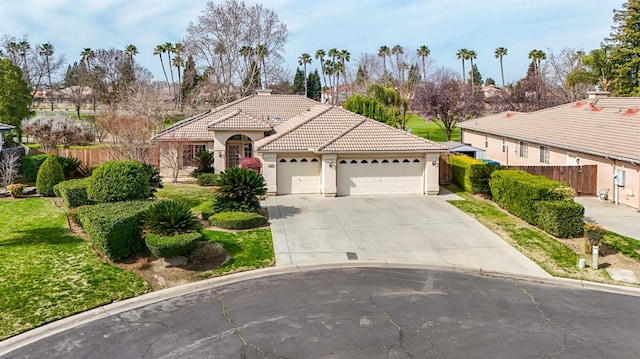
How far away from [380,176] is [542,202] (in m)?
8.18

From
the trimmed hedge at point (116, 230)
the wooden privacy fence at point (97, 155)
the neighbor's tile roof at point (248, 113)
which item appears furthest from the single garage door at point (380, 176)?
the wooden privacy fence at point (97, 155)

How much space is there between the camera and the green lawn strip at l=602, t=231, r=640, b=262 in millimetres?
15386

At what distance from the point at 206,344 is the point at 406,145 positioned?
16.6m

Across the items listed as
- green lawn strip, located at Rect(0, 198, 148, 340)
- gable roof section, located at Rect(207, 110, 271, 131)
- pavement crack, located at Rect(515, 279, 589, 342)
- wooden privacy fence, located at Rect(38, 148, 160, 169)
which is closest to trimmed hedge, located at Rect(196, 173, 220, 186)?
gable roof section, located at Rect(207, 110, 271, 131)

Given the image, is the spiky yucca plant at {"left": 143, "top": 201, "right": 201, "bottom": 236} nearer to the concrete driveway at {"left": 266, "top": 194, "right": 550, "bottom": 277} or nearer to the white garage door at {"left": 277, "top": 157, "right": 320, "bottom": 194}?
the concrete driveway at {"left": 266, "top": 194, "right": 550, "bottom": 277}

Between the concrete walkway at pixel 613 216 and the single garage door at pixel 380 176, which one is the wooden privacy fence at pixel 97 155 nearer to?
the single garage door at pixel 380 176

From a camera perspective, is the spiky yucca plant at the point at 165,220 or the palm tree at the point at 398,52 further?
the palm tree at the point at 398,52

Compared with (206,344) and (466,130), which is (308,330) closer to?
(206,344)

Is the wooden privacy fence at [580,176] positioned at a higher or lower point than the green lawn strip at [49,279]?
higher

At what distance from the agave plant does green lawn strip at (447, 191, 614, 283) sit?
8.78 meters

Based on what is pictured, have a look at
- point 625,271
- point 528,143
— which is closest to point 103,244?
point 625,271

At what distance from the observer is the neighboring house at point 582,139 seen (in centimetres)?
2169

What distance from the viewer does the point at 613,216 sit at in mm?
19922

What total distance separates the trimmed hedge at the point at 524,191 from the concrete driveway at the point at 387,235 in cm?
191
